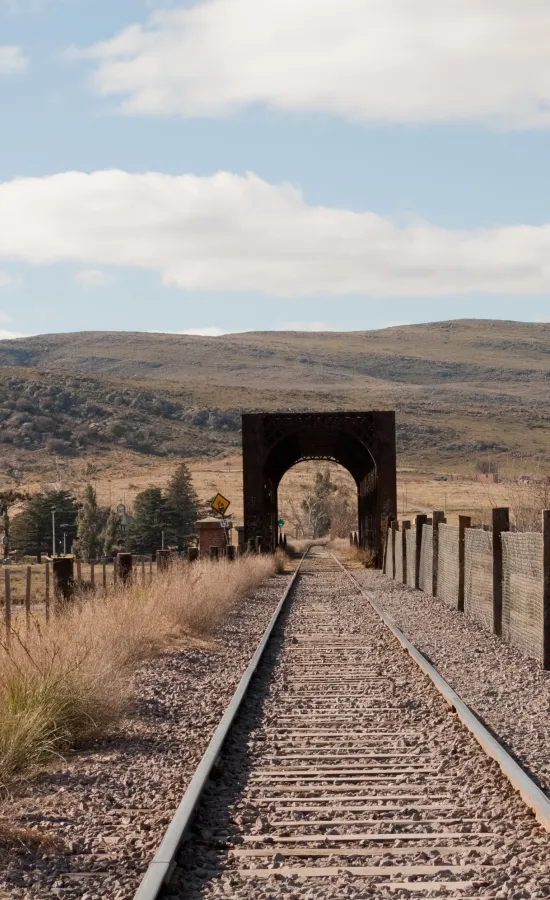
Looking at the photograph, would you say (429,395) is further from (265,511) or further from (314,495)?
(265,511)

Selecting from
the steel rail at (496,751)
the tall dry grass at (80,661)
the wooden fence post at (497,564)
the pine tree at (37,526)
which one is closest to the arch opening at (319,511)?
the pine tree at (37,526)

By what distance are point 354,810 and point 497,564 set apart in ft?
27.9

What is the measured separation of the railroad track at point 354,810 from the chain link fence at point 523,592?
2.30 m

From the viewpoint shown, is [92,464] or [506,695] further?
[92,464]

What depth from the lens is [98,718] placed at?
8008 millimetres

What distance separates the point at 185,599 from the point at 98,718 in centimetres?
697

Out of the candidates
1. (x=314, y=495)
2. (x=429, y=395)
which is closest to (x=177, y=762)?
(x=314, y=495)

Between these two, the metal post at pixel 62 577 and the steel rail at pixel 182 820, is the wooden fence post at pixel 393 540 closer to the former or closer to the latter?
the metal post at pixel 62 577

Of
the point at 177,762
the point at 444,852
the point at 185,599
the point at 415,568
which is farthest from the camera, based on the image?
the point at 415,568

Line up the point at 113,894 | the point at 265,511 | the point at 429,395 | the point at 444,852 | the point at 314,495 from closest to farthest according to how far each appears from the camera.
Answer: the point at 113,894 < the point at 444,852 < the point at 265,511 < the point at 314,495 < the point at 429,395

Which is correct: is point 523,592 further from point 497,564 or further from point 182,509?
point 182,509

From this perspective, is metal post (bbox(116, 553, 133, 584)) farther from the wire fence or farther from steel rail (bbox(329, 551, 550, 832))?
the wire fence

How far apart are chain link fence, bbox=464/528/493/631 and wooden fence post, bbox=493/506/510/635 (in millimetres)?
444

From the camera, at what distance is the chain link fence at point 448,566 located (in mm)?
18053
